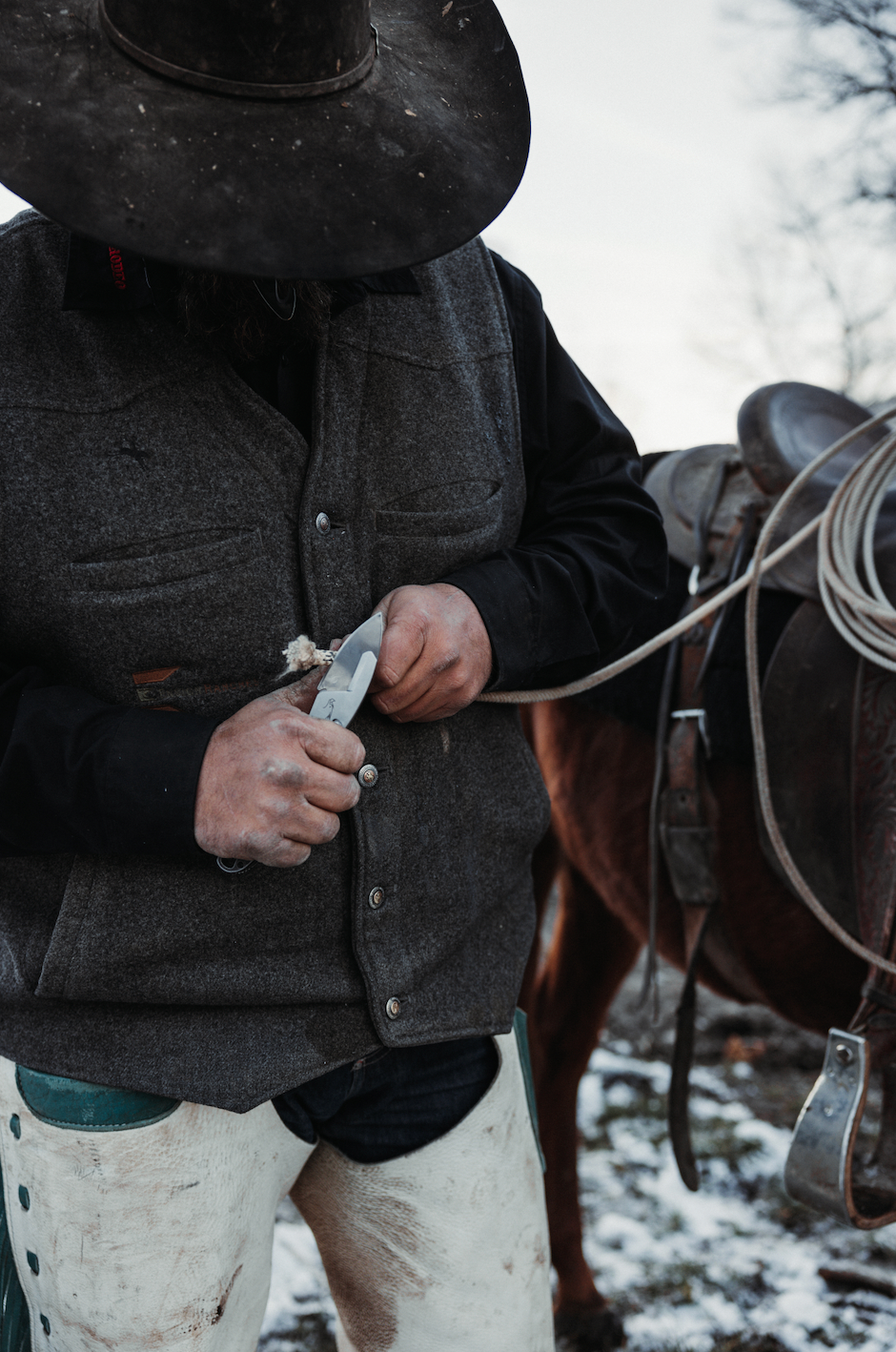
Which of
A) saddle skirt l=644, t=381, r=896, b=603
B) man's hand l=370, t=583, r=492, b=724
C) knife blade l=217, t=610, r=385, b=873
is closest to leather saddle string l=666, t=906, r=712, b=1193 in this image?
saddle skirt l=644, t=381, r=896, b=603

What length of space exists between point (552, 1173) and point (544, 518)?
1584mm

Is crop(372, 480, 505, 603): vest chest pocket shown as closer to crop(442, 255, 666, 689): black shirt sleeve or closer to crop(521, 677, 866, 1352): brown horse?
crop(442, 255, 666, 689): black shirt sleeve

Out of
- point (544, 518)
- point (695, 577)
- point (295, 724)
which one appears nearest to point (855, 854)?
point (695, 577)

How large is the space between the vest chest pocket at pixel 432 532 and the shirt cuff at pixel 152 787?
28cm

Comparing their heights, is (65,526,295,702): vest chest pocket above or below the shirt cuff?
above

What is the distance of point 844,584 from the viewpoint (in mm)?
1620

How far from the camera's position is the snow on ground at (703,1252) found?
2.14m

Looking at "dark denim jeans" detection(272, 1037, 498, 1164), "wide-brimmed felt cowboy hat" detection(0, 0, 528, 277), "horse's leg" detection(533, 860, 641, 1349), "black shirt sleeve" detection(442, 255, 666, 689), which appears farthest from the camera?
"horse's leg" detection(533, 860, 641, 1349)

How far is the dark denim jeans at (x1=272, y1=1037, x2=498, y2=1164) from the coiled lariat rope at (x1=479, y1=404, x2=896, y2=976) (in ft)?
2.10

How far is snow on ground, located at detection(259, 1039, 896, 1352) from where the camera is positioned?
214 cm

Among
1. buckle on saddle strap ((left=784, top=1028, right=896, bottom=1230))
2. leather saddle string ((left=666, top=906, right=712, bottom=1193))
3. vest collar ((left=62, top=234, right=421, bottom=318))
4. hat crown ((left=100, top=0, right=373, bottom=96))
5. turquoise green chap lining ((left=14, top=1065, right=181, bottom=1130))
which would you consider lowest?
leather saddle string ((left=666, top=906, right=712, bottom=1193))

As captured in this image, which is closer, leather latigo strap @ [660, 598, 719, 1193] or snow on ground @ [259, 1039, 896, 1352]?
leather latigo strap @ [660, 598, 719, 1193]

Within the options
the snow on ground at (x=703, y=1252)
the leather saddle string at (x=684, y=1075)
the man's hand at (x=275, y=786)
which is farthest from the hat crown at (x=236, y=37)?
the snow on ground at (x=703, y=1252)

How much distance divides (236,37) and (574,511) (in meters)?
0.62
